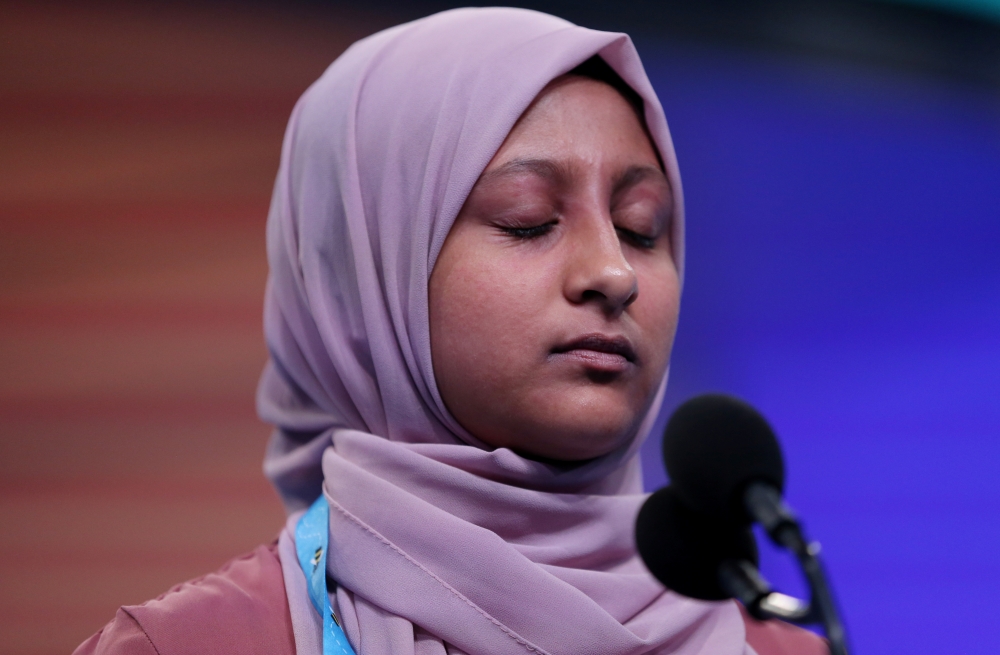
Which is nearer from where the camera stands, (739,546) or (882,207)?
(739,546)

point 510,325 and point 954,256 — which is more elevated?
point 954,256

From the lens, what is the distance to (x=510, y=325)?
101cm

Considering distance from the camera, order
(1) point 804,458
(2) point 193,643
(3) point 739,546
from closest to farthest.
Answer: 1. (3) point 739,546
2. (2) point 193,643
3. (1) point 804,458

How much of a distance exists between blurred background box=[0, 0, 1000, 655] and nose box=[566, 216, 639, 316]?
119 cm

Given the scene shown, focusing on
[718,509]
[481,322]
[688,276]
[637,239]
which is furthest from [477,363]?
[688,276]

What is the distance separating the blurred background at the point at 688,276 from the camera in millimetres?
1780

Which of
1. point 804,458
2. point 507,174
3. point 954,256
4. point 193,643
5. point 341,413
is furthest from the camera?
point 954,256

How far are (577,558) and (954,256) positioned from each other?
200 cm

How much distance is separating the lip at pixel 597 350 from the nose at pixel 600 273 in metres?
0.03

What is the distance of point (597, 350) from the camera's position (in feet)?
3.36

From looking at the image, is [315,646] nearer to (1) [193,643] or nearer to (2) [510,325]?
(1) [193,643]

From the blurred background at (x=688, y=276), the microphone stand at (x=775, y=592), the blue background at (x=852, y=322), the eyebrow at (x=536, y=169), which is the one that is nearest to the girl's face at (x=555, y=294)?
the eyebrow at (x=536, y=169)

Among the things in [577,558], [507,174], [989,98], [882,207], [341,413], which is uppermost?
[989,98]

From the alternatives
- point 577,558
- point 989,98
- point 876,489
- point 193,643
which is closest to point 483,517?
point 577,558
